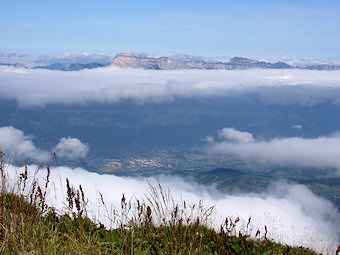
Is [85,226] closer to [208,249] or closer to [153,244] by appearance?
[153,244]

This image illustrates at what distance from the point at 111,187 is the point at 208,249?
205ft

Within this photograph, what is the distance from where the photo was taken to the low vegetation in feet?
13.9

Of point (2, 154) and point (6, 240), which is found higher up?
point (2, 154)

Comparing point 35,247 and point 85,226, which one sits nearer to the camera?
point 35,247

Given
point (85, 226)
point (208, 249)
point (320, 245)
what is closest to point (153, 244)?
point (208, 249)

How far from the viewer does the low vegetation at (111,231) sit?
13.9 ft

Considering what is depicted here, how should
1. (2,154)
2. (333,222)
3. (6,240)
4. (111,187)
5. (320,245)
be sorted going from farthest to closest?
(333,222) → (111,187) → (320,245) → (2,154) → (6,240)

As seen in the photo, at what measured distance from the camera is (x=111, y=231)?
5121mm

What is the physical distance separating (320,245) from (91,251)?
19.8ft

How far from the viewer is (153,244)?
5.00m

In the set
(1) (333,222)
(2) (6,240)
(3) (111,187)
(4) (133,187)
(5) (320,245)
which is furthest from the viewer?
(1) (333,222)

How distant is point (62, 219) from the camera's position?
19.3 ft

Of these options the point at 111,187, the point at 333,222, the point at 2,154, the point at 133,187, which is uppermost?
the point at 2,154

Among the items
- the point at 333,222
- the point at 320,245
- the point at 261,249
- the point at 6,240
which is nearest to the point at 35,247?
the point at 6,240
